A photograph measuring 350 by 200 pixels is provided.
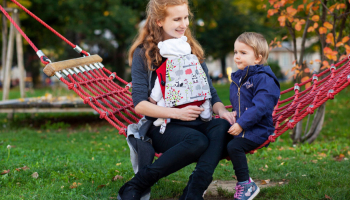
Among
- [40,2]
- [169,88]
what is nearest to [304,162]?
[169,88]

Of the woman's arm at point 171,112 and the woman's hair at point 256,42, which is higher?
the woman's hair at point 256,42

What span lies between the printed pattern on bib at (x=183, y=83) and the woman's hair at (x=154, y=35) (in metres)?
0.15

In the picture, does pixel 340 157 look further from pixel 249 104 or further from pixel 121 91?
pixel 121 91

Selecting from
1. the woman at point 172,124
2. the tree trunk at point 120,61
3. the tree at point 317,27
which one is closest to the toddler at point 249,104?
the woman at point 172,124

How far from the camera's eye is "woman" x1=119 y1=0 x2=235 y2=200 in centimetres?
231

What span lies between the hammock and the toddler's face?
1.56ft

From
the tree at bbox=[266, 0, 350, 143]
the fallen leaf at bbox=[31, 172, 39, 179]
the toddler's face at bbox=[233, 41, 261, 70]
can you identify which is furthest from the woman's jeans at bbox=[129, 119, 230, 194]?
the tree at bbox=[266, 0, 350, 143]

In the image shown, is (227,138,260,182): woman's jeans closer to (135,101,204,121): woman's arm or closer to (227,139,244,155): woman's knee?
(227,139,244,155): woman's knee

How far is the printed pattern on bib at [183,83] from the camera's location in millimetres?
2451

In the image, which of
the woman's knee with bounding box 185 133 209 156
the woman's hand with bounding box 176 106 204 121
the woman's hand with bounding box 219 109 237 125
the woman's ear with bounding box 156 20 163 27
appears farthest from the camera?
the woman's ear with bounding box 156 20 163 27

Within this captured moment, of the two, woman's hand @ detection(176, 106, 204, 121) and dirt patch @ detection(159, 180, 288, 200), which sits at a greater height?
woman's hand @ detection(176, 106, 204, 121)

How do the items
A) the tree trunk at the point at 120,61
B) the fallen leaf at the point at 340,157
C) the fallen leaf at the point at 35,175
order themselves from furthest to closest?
1. the tree trunk at the point at 120,61
2. the fallen leaf at the point at 340,157
3. the fallen leaf at the point at 35,175

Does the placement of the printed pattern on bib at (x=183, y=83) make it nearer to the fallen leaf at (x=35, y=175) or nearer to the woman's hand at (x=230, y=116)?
the woman's hand at (x=230, y=116)

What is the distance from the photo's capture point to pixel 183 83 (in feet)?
8.07
